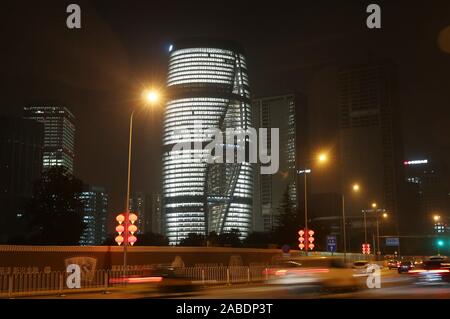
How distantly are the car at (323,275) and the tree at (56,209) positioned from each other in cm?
→ 5441

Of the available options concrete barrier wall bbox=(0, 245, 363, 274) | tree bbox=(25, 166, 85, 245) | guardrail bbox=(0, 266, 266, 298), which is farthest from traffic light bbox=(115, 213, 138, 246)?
tree bbox=(25, 166, 85, 245)

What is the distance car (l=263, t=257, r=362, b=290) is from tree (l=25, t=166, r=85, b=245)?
54410 millimetres

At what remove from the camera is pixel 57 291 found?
1158 inches

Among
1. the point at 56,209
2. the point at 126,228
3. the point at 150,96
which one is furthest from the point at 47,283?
the point at 56,209

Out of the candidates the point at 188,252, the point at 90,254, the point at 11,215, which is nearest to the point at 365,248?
the point at 188,252

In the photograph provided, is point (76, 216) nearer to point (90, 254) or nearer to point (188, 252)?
point (188, 252)

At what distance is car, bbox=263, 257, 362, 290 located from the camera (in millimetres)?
25250

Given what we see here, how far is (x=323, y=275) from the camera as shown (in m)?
25.5

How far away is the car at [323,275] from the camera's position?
2525 cm

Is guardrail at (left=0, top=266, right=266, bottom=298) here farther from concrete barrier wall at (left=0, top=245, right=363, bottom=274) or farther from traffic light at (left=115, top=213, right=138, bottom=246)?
traffic light at (left=115, top=213, right=138, bottom=246)

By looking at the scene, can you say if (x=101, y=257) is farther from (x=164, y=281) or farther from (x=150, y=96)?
(x=164, y=281)

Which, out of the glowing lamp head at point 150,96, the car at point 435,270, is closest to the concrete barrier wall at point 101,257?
the glowing lamp head at point 150,96

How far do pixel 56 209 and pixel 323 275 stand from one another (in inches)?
2411
